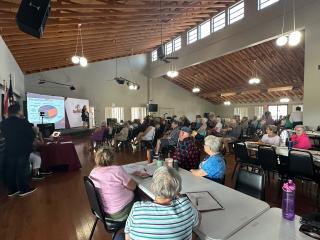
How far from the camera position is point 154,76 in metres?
14.5

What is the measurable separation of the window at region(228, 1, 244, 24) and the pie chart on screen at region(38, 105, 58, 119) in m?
7.64

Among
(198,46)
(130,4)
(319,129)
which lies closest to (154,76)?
(198,46)

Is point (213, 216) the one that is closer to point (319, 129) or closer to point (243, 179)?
point (243, 179)

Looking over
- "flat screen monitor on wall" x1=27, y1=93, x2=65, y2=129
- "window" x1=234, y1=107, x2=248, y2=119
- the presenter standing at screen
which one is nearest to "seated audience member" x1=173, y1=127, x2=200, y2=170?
"flat screen monitor on wall" x1=27, y1=93, x2=65, y2=129

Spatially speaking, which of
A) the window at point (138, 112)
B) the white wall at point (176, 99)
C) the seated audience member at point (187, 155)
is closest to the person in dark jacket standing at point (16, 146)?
the seated audience member at point (187, 155)

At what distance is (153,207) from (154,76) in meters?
13.6

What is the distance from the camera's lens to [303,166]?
3.18m

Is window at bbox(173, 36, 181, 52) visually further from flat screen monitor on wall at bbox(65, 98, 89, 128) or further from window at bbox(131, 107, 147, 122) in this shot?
flat screen monitor on wall at bbox(65, 98, 89, 128)

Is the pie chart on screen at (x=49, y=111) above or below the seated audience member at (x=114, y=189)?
above

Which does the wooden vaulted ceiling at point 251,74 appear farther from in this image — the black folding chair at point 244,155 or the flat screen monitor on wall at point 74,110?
the flat screen monitor on wall at point 74,110

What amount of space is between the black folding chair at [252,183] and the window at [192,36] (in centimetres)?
915

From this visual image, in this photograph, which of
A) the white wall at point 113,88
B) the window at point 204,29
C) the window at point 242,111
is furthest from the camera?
the window at point 242,111

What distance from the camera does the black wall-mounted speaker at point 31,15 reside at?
2.81m

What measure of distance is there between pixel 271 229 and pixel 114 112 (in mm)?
12990
